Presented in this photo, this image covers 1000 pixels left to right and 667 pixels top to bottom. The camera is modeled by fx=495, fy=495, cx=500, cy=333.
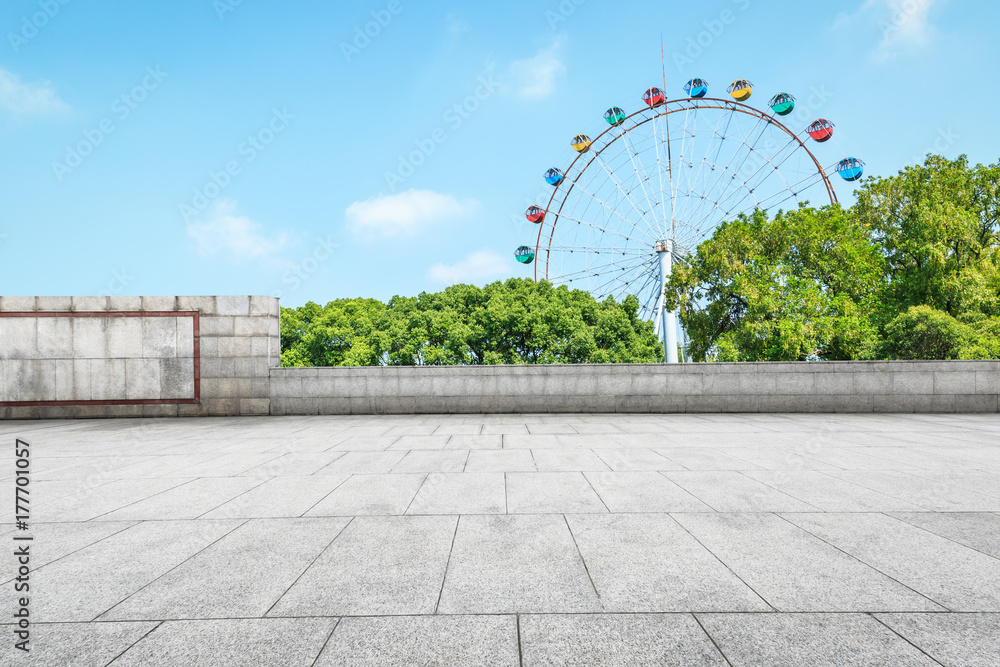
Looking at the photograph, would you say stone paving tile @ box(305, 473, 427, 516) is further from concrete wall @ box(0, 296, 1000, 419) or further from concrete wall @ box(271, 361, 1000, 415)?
concrete wall @ box(0, 296, 1000, 419)

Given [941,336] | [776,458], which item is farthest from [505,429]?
[941,336]

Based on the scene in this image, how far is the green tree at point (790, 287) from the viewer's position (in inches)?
973

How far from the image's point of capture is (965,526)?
4.09 metres

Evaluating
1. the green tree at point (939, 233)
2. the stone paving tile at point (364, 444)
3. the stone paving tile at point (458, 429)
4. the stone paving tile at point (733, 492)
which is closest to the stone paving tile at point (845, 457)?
the stone paving tile at point (733, 492)

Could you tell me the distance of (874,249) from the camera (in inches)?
1060

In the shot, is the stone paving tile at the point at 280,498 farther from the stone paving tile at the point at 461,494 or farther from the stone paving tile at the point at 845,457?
the stone paving tile at the point at 845,457

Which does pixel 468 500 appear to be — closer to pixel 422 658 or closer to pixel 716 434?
pixel 422 658

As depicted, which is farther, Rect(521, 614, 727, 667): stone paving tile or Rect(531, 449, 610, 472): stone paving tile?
Rect(531, 449, 610, 472): stone paving tile

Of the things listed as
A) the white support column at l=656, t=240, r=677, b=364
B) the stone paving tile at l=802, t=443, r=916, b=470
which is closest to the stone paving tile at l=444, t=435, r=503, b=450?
the stone paving tile at l=802, t=443, r=916, b=470

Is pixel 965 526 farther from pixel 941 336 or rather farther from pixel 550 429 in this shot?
pixel 941 336

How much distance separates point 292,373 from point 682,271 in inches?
979

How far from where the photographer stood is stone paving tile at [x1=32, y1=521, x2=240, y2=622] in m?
2.94

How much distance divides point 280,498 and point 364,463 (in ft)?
5.61

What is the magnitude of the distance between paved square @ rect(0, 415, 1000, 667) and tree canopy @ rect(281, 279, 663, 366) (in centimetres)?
3102
